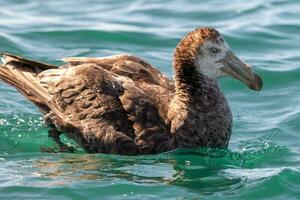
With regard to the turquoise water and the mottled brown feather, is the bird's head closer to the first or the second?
the mottled brown feather

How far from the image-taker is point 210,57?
10.6 metres

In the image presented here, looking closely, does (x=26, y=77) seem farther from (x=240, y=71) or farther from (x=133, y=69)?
(x=240, y=71)

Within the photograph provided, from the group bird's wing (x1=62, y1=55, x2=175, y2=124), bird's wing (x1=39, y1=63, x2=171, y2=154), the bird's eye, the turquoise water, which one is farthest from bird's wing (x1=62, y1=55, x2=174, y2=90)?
the turquoise water

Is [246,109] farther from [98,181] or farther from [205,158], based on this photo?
[98,181]

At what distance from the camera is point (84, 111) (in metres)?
10.7

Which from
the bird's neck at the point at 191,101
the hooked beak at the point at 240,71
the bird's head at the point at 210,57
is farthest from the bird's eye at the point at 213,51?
the bird's neck at the point at 191,101

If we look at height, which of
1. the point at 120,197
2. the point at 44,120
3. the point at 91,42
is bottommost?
the point at 120,197

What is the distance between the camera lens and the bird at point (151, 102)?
407 inches

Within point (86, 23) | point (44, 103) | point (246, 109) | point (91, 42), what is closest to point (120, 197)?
point (44, 103)

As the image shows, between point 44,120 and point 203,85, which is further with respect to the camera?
point 44,120

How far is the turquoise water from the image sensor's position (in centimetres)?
973

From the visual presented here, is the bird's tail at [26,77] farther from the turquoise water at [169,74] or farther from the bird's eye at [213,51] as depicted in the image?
the bird's eye at [213,51]

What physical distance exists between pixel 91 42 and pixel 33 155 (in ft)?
17.2

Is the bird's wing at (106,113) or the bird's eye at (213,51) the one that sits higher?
the bird's eye at (213,51)
